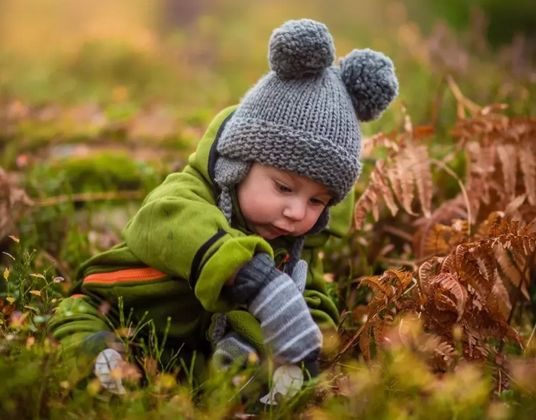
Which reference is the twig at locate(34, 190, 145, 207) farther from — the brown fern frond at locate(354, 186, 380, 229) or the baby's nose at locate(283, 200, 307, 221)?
the baby's nose at locate(283, 200, 307, 221)

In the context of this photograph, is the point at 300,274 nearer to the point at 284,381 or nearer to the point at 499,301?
the point at 284,381

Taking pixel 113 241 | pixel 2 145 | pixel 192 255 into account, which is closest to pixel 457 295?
pixel 192 255

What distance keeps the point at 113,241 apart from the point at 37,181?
0.80m

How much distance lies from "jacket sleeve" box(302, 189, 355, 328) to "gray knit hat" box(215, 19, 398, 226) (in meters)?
0.37

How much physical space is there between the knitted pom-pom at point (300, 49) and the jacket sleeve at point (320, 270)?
733 millimetres

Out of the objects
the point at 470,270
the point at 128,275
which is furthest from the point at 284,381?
the point at 470,270

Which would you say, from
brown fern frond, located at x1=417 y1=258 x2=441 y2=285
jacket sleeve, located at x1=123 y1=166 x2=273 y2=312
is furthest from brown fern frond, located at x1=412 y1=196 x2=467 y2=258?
jacket sleeve, located at x1=123 y1=166 x2=273 y2=312

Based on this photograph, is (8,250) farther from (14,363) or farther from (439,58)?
(439,58)

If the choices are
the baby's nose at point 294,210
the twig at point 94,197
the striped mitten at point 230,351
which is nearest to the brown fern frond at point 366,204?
the baby's nose at point 294,210

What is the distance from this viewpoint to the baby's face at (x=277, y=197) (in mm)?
2969

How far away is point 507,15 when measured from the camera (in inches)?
511

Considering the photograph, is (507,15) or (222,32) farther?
(222,32)

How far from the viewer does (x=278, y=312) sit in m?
2.69

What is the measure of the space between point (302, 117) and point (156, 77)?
7.51 metres
